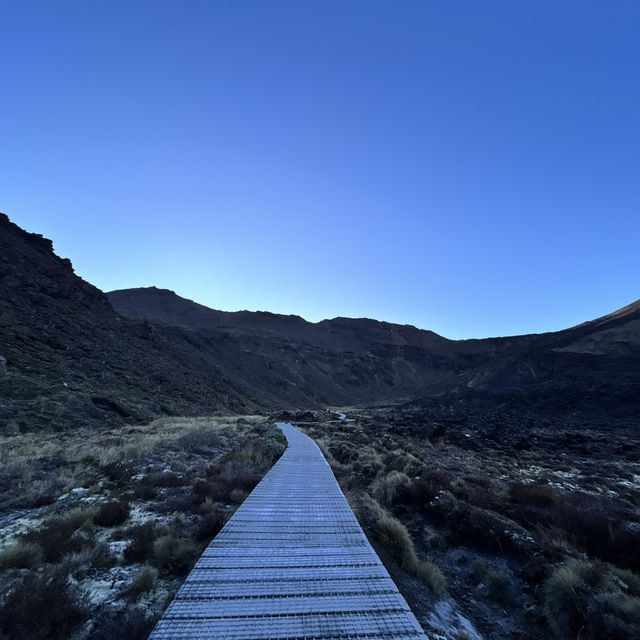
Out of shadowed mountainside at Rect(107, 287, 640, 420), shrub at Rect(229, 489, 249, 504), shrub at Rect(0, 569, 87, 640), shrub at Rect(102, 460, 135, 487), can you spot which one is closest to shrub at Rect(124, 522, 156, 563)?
shrub at Rect(0, 569, 87, 640)

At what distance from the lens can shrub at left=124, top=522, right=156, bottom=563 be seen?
471 cm

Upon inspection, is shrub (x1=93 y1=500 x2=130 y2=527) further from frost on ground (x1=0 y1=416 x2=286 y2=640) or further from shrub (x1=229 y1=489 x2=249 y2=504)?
shrub (x1=229 y1=489 x2=249 y2=504)

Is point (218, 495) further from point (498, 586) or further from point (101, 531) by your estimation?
point (498, 586)

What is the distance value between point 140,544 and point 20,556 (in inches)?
55.8

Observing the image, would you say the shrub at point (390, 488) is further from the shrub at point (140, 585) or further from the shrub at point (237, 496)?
the shrub at point (140, 585)

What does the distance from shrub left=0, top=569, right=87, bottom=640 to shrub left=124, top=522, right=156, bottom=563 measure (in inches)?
35.4

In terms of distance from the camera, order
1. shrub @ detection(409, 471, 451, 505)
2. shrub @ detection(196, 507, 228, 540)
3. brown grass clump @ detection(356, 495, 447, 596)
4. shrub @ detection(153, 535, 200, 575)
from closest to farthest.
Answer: shrub @ detection(153, 535, 200, 575), brown grass clump @ detection(356, 495, 447, 596), shrub @ detection(196, 507, 228, 540), shrub @ detection(409, 471, 451, 505)

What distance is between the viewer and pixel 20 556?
4391 millimetres

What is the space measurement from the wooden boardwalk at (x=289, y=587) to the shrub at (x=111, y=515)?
214cm

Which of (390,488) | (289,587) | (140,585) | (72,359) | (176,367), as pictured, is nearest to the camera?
(289,587)

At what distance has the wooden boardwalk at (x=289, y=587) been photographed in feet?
9.68

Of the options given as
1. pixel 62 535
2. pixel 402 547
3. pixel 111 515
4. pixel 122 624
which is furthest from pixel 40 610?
pixel 402 547

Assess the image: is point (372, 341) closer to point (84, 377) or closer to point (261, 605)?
point (84, 377)

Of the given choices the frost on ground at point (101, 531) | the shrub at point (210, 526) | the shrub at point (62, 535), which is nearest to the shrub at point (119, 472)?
the frost on ground at point (101, 531)
